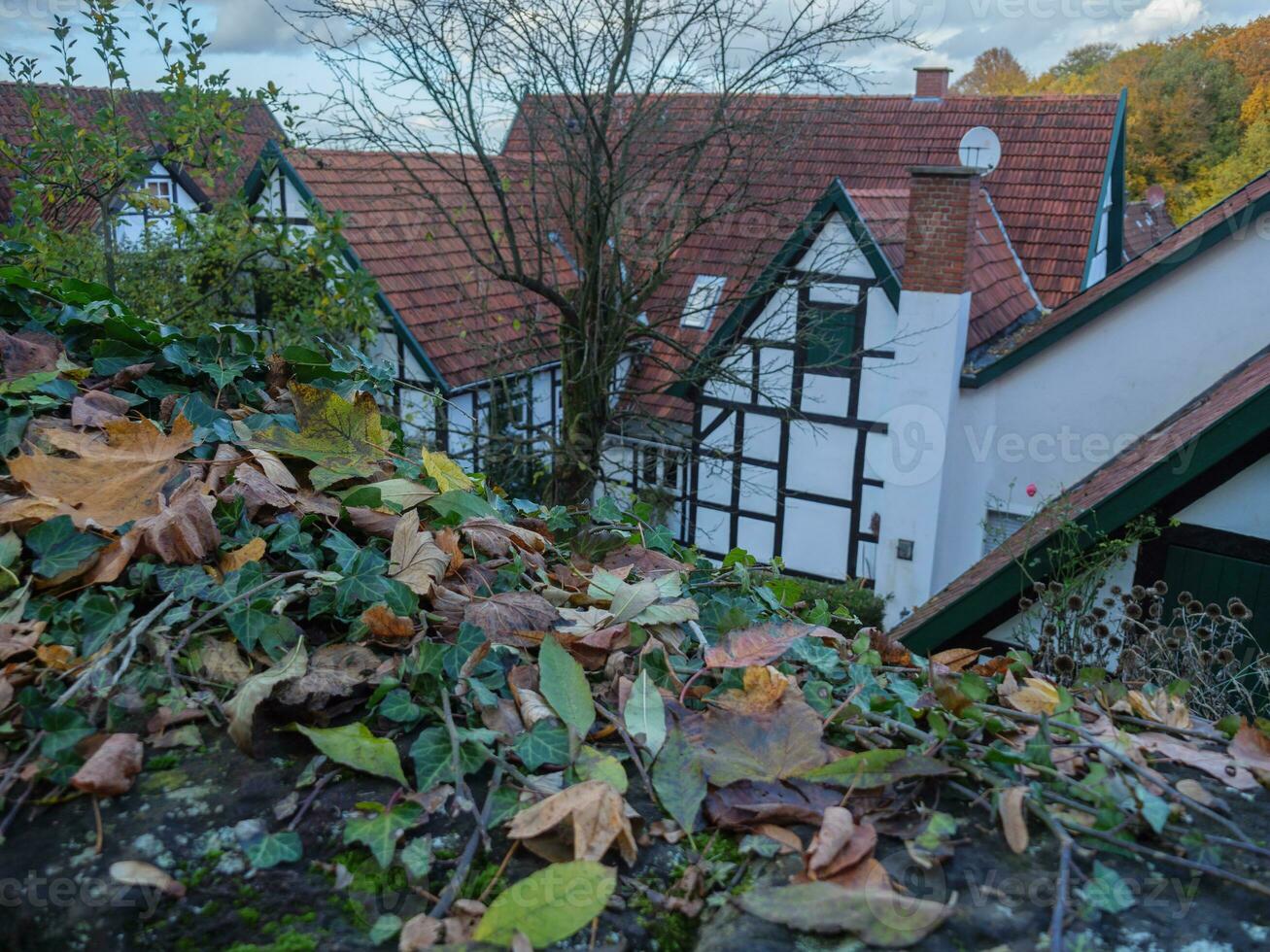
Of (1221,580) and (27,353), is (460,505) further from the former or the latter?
(1221,580)

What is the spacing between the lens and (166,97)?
644cm

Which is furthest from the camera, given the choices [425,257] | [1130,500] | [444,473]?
[425,257]

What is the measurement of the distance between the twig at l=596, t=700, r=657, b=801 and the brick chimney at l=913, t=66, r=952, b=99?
51.8 ft

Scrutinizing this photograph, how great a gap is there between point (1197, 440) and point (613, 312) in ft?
20.6

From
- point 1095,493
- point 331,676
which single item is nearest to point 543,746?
point 331,676

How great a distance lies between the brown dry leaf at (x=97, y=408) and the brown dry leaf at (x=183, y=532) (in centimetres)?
30

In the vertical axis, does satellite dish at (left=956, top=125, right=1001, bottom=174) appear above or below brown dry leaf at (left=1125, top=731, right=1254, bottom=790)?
above

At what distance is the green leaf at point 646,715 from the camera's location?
141 centimetres

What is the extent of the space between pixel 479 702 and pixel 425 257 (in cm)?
1326

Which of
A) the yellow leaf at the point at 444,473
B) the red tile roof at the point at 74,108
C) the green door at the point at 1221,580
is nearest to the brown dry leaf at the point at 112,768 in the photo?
the yellow leaf at the point at 444,473

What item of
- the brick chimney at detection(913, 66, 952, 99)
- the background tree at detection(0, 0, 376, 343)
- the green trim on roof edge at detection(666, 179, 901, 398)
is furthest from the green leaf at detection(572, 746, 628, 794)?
the brick chimney at detection(913, 66, 952, 99)

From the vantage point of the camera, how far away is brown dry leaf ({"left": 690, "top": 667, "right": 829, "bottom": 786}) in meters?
1.34

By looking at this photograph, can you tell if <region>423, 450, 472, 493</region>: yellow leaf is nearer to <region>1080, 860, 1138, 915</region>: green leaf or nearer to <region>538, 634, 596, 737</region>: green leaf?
<region>538, 634, 596, 737</region>: green leaf

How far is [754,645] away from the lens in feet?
5.33
